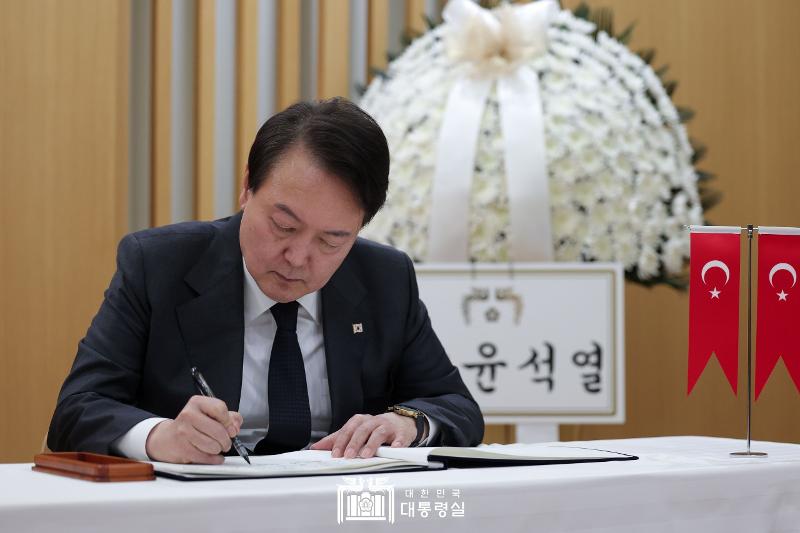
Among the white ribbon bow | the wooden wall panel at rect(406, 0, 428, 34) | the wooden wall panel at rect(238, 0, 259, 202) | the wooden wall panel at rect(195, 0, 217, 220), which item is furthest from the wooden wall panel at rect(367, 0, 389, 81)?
the white ribbon bow

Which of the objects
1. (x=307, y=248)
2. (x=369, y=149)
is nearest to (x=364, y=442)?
(x=307, y=248)

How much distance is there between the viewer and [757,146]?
351 centimetres

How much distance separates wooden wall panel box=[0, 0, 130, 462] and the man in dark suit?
43.2 inches

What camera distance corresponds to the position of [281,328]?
6.17 feet

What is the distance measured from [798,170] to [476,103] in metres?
1.48

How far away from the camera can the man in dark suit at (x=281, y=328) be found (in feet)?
5.58

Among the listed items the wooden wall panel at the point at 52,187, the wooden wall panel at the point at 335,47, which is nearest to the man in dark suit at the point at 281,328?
the wooden wall panel at the point at 52,187

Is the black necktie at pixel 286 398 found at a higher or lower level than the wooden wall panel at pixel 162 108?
lower

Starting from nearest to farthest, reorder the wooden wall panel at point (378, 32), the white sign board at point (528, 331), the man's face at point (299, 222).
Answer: the man's face at point (299, 222), the white sign board at point (528, 331), the wooden wall panel at point (378, 32)

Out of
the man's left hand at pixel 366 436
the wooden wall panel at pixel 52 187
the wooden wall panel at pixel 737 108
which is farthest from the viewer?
the wooden wall panel at pixel 737 108

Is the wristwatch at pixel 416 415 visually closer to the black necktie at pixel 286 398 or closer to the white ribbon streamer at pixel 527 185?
the black necktie at pixel 286 398

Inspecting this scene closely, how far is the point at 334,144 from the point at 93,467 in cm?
71

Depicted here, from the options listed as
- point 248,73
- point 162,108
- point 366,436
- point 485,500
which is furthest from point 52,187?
point 485,500

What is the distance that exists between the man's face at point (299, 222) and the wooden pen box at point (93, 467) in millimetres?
532
